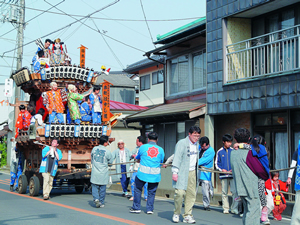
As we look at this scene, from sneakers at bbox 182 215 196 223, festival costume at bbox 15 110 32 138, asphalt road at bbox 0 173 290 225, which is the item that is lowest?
asphalt road at bbox 0 173 290 225

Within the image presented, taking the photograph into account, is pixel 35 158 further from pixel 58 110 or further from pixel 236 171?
pixel 236 171

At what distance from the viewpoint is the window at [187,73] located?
1689 cm

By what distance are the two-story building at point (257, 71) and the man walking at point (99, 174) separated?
496 centimetres

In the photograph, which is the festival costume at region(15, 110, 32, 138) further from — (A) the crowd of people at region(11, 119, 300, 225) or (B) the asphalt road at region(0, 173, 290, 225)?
(B) the asphalt road at region(0, 173, 290, 225)

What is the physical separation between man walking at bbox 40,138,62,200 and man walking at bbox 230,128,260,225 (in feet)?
24.0

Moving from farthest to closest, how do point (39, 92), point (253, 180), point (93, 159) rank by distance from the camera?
1. point (39, 92)
2. point (93, 159)
3. point (253, 180)

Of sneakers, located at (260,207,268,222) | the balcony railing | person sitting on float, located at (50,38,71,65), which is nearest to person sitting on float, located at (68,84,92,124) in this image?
person sitting on float, located at (50,38,71,65)

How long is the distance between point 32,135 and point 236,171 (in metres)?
8.11

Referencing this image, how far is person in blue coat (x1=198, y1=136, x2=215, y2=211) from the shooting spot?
10648mm

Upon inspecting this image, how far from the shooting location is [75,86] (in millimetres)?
14680

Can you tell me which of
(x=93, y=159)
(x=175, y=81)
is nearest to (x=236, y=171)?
(x=93, y=159)

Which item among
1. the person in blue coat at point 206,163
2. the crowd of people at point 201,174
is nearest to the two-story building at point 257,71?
the crowd of people at point 201,174

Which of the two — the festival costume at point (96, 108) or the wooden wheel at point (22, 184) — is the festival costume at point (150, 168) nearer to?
the festival costume at point (96, 108)

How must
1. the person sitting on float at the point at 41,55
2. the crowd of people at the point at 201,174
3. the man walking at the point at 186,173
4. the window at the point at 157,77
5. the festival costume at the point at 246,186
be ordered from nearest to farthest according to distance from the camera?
the festival costume at the point at 246,186 < the crowd of people at the point at 201,174 < the man walking at the point at 186,173 < the person sitting on float at the point at 41,55 < the window at the point at 157,77
